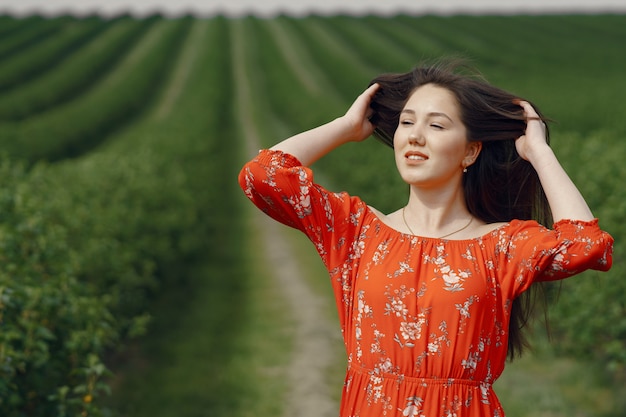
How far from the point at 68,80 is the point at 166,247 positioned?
110ft

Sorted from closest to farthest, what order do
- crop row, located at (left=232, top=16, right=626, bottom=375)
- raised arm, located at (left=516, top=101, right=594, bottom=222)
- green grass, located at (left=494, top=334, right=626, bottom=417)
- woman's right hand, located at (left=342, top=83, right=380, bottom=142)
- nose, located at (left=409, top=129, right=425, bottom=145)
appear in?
raised arm, located at (left=516, top=101, right=594, bottom=222) < nose, located at (left=409, top=129, right=425, bottom=145) < woman's right hand, located at (left=342, top=83, right=380, bottom=142) < green grass, located at (left=494, top=334, right=626, bottom=417) < crop row, located at (left=232, top=16, right=626, bottom=375)

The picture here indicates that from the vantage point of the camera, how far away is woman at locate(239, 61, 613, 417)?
8.69 ft

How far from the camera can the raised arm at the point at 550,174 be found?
271 cm

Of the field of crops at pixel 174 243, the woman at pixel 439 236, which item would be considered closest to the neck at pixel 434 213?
the woman at pixel 439 236

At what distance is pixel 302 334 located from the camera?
33.8ft

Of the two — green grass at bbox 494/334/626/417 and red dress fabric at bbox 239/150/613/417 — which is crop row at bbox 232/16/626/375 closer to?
green grass at bbox 494/334/626/417

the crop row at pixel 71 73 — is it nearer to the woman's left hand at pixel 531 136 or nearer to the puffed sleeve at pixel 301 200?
the puffed sleeve at pixel 301 200

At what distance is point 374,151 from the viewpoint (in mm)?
19109

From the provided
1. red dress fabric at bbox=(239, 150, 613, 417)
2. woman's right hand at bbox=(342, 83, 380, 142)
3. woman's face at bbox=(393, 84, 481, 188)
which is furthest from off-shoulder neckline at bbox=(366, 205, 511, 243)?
woman's right hand at bbox=(342, 83, 380, 142)

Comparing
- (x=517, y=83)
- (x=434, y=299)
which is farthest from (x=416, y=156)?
(x=517, y=83)

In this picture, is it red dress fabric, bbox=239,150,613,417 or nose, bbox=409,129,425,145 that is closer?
red dress fabric, bbox=239,150,613,417

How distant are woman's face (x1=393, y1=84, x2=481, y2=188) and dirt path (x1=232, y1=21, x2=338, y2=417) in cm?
511

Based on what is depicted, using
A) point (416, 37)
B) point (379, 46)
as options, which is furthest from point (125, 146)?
point (416, 37)

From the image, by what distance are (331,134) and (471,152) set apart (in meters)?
0.47
